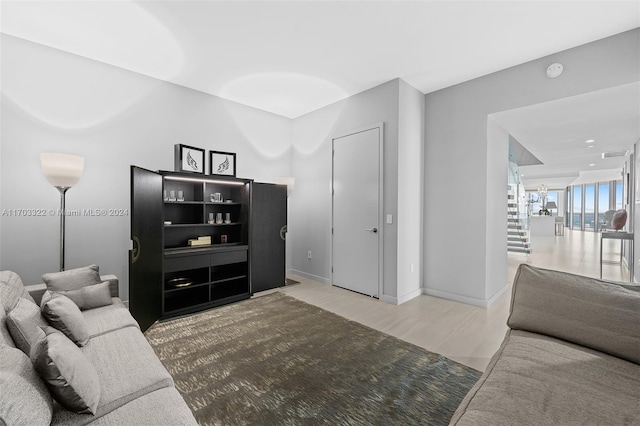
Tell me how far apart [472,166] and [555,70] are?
1258 millimetres

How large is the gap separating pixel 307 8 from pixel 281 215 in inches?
110

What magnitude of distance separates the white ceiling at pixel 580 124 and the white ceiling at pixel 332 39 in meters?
0.03

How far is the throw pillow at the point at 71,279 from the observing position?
232cm

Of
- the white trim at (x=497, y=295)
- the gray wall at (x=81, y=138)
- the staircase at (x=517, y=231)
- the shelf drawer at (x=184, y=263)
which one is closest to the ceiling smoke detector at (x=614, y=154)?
the staircase at (x=517, y=231)

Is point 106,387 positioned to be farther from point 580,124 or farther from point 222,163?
point 580,124

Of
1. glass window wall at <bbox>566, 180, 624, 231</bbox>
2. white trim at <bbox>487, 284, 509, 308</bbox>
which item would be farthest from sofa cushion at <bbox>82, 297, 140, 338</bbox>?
glass window wall at <bbox>566, 180, 624, 231</bbox>

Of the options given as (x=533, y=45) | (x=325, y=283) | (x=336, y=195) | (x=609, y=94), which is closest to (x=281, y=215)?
(x=336, y=195)

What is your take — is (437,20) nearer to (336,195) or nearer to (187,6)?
(187,6)

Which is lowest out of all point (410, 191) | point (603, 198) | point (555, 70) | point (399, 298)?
point (399, 298)

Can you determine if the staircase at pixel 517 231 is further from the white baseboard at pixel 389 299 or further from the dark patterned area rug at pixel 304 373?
the dark patterned area rug at pixel 304 373

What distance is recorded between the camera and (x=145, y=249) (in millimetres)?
2842

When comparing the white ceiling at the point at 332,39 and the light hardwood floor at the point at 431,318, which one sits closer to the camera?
the white ceiling at the point at 332,39

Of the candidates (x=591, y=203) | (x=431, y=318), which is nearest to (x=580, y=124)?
(x=431, y=318)

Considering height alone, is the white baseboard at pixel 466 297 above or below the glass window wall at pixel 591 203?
below
